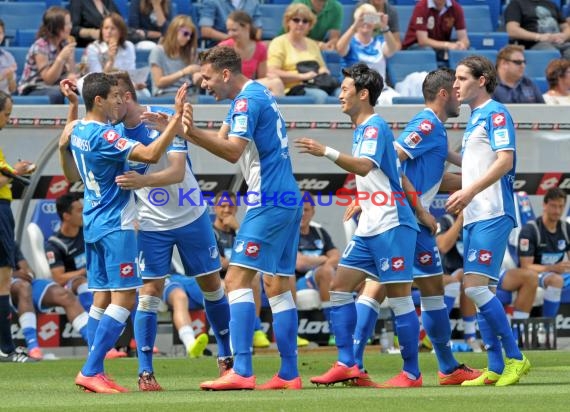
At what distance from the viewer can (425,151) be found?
30.5 feet

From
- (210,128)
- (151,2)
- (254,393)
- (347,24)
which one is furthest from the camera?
(347,24)

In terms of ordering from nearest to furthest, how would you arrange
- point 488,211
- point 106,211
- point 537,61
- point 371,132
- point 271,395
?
point 271,395 < point 106,211 < point 371,132 < point 488,211 < point 537,61

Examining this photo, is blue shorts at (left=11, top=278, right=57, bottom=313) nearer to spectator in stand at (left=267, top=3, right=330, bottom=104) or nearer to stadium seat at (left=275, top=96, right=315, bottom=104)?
stadium seat at (left=275, top=96, right=315, bottom=104)

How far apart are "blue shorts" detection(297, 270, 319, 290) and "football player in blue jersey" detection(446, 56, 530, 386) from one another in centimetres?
441

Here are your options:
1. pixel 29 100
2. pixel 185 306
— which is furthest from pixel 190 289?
pixel 29 100

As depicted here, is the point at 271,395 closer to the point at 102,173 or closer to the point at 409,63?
the point at 102,173

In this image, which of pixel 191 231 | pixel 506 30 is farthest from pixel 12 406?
pixel 506 30

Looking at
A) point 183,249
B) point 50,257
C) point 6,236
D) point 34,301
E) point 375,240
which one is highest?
point 375,240

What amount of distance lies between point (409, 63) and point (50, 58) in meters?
4.46

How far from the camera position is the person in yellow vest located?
Answer: 1164 cm

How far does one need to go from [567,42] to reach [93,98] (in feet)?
33.5

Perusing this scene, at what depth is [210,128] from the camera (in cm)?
1312

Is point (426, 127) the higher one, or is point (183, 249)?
point (426, 127)

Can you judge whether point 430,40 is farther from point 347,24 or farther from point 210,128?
point 210,128
